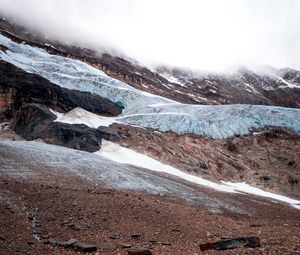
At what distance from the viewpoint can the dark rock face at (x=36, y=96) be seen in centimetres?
5903

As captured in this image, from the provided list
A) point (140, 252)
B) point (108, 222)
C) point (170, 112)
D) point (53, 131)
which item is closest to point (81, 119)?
point (53, 131)

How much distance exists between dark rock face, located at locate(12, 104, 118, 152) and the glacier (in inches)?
507

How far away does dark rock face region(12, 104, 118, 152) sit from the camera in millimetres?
47344

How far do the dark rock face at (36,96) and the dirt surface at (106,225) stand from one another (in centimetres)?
3930

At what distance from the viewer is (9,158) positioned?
3028 centimetres

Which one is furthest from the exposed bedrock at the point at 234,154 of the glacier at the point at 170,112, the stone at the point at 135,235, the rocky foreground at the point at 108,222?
the stone at the point at 135,235

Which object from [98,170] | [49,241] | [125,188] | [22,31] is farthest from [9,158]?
[22,31]

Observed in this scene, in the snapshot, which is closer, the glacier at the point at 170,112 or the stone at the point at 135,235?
the stone at the point at 135,235

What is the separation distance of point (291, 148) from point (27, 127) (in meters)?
37.5

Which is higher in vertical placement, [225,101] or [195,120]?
[225,101]

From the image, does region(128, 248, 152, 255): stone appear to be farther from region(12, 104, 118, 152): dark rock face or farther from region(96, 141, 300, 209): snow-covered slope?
region(12, 104, 118, 152): dark rock face

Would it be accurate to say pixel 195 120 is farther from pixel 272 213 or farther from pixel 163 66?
pixel 163 66

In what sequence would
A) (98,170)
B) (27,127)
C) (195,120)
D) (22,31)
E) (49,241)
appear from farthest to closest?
1. (22,31)
2. (195,120)
3. (27,127)
4. (98,170)
5. (49,241)

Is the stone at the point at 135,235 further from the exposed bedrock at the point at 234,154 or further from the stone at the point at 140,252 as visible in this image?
the exposed bedrock at the point at 234,154
